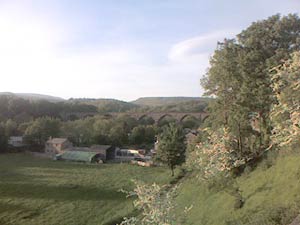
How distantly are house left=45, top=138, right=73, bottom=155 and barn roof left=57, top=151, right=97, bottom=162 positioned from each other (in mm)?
6163

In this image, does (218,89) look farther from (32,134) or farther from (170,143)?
(32,134)

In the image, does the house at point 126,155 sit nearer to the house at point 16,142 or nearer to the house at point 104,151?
the house at point 104,151

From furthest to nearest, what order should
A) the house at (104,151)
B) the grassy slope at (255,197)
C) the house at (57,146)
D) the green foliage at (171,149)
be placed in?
1. the house at (57,146)
2. the house at (104,151)
3. the green foliage at (171,149)
4. the grassy slope at (255,197)

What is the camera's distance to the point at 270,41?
23.7 m

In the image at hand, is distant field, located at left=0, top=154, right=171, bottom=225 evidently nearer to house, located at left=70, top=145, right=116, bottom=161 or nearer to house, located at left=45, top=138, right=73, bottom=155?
house, located at left=70, top=145, right=116, bottom=161

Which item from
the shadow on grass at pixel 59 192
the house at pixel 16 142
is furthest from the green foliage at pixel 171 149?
the house at pixel 16 142

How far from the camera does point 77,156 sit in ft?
194

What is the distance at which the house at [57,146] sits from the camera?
67.4 metres

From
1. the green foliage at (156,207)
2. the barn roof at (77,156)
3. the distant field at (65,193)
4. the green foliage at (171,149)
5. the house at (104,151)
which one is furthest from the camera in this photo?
the house at (104,151)

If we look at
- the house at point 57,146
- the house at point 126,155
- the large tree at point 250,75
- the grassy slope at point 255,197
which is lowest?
the house at point 126,155

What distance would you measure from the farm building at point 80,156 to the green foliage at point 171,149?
825 inches

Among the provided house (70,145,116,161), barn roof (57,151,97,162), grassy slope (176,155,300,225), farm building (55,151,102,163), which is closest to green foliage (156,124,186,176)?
grassy slope (176,155,300,225)

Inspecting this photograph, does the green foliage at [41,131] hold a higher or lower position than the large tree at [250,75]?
lower

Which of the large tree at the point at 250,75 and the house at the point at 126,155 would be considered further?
the house at the point at 126,155
